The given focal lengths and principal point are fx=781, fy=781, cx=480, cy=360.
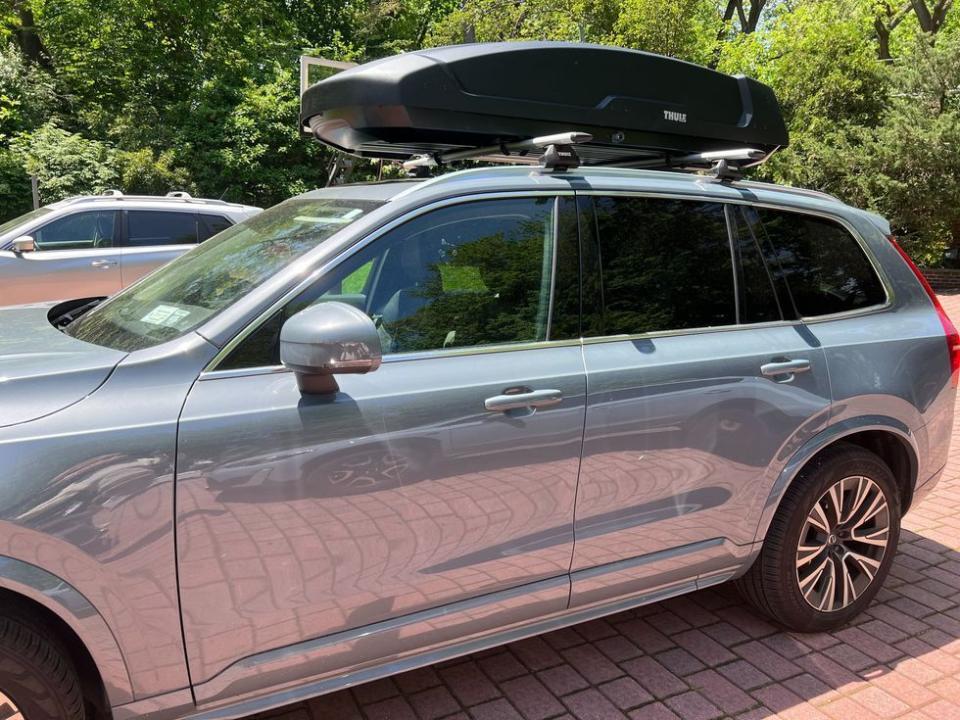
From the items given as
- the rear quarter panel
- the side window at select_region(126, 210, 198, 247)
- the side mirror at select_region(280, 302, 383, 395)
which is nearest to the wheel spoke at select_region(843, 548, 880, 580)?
the rear quarter panel

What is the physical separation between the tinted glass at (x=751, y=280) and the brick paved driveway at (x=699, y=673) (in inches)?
54.9

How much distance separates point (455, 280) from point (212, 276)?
2.64ft

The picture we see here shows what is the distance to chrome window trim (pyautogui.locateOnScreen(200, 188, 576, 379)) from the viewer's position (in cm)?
217

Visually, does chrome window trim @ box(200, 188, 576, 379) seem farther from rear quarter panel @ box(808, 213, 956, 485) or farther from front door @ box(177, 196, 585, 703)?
rear quarter panel @ box(808, 213, 956, 485)

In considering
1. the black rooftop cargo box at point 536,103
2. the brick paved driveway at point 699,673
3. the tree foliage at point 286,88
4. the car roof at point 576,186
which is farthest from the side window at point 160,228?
the brick paved driveway at point 699,673

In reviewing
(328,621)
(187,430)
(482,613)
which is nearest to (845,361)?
(482,613)

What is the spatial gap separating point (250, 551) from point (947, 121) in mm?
17196

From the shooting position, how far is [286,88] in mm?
21406

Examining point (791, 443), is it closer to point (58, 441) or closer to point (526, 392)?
point (526, 392)

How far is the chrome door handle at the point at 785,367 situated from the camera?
298 cm

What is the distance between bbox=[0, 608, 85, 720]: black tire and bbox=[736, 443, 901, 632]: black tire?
2535mm

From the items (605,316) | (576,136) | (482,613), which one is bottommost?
(482,613)

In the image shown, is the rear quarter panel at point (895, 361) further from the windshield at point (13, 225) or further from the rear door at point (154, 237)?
the windshield at point (13, 225)

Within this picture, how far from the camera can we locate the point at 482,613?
2.52 metres
